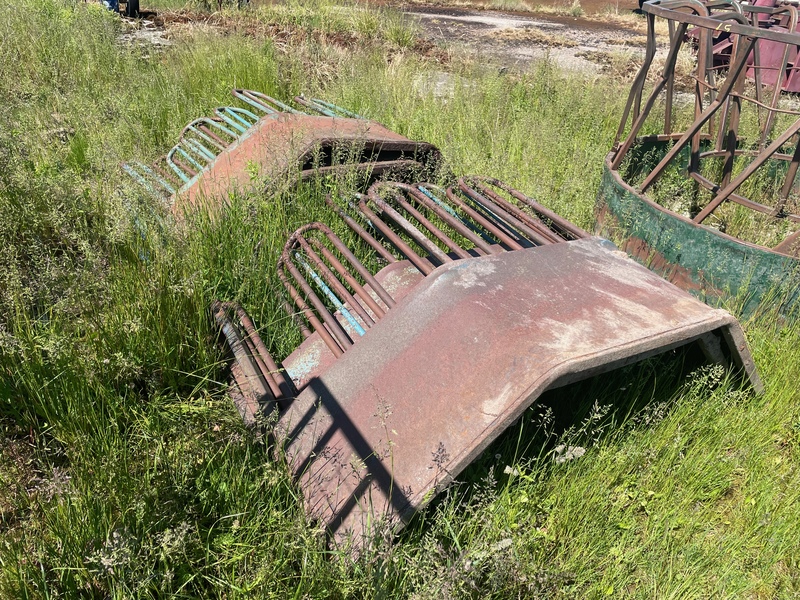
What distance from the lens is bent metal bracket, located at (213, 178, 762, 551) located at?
1.55 metres

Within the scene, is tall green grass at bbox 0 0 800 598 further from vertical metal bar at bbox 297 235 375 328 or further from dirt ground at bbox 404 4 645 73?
dirt ground at bbox 404 4 645 73

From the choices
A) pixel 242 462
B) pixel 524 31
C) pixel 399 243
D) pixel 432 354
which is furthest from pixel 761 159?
pixel 524 31

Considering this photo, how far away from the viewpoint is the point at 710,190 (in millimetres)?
3730

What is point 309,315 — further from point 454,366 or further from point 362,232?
point 454,366

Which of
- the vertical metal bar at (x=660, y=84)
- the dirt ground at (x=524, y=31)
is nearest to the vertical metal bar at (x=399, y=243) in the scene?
the vertical metal bar at (x=660, y=84)

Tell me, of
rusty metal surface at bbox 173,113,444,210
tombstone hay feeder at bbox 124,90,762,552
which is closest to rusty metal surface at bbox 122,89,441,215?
rusty metal surface at bbox 173,113,444,210

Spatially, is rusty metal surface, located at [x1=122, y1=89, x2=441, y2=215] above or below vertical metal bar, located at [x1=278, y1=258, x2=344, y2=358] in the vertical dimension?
above

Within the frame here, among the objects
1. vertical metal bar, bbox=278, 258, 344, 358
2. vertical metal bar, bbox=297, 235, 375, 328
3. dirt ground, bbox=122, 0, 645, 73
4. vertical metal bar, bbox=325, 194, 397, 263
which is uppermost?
dirt ground, bbox=122, 0, 645, 73

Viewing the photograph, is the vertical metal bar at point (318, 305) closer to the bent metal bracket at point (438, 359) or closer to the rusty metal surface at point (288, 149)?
the bent metal bracket at point (438, 359)

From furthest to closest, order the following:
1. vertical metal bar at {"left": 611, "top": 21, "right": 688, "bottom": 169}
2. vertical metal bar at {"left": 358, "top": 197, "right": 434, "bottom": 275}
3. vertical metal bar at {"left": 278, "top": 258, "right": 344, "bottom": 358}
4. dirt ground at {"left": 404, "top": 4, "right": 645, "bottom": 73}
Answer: dirt ground at {"left": 404, "top": 4, "right": 645, "bottom": 73}
vertical metal bar at {"left": 611, "top": 21, "right": 688, "bottom": 169}
vertical metal bar at {"left": 358, "top": 197, "right": 434, "bottom": 275}
vertical metal bar at {"left": 278, "top": 258, "right": 344, "bottom": 358}

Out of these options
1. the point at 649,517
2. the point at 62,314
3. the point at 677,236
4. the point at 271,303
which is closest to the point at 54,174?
the point at 62,314

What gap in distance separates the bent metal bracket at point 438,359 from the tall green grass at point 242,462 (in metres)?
0.12

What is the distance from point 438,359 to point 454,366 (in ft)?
0.20

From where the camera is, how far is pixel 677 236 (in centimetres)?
312
